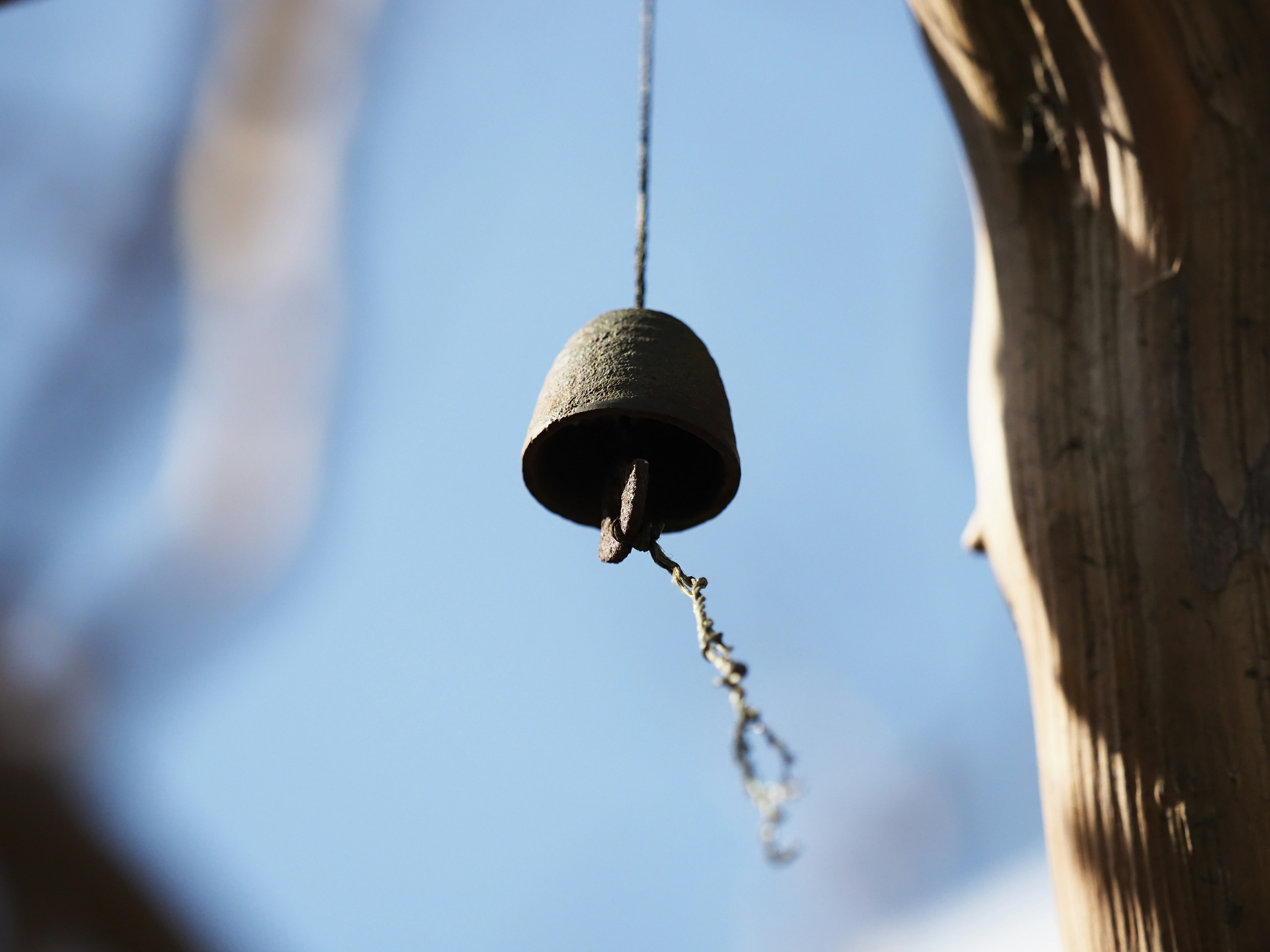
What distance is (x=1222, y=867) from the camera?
1346mm

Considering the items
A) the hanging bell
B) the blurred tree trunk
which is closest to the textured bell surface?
the hanging bell

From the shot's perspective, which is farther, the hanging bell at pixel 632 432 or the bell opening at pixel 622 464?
the bell opening at pixel 622 464

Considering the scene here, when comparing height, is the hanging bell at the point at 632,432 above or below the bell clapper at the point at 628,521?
above

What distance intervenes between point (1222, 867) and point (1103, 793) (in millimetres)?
142

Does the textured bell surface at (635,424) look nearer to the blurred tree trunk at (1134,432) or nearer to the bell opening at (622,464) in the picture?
the bell opening at (622,464)

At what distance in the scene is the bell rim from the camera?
4.42 feet

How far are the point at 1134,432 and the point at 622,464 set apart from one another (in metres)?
0.64

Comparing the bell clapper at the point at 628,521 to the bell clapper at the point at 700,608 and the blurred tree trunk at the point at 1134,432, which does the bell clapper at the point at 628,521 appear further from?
the blurred tree trunk at the point at 1134,432

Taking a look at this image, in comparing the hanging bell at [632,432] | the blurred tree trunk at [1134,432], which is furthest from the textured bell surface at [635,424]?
the blurred tree trunk at [1134,432]

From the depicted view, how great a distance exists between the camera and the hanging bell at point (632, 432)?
1354 millimetres

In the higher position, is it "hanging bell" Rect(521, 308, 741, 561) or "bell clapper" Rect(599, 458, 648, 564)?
"hanging bell" Rect(521, 308, 741, 561)

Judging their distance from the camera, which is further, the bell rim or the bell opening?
the bell opening

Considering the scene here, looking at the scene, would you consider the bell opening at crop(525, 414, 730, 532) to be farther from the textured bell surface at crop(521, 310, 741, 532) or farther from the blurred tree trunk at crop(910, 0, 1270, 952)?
the blurred tree trunk at crop(910, 0, 1270, 952)

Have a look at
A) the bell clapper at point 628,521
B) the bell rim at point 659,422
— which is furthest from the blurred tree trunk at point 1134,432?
the bell clapper at point 628,521
